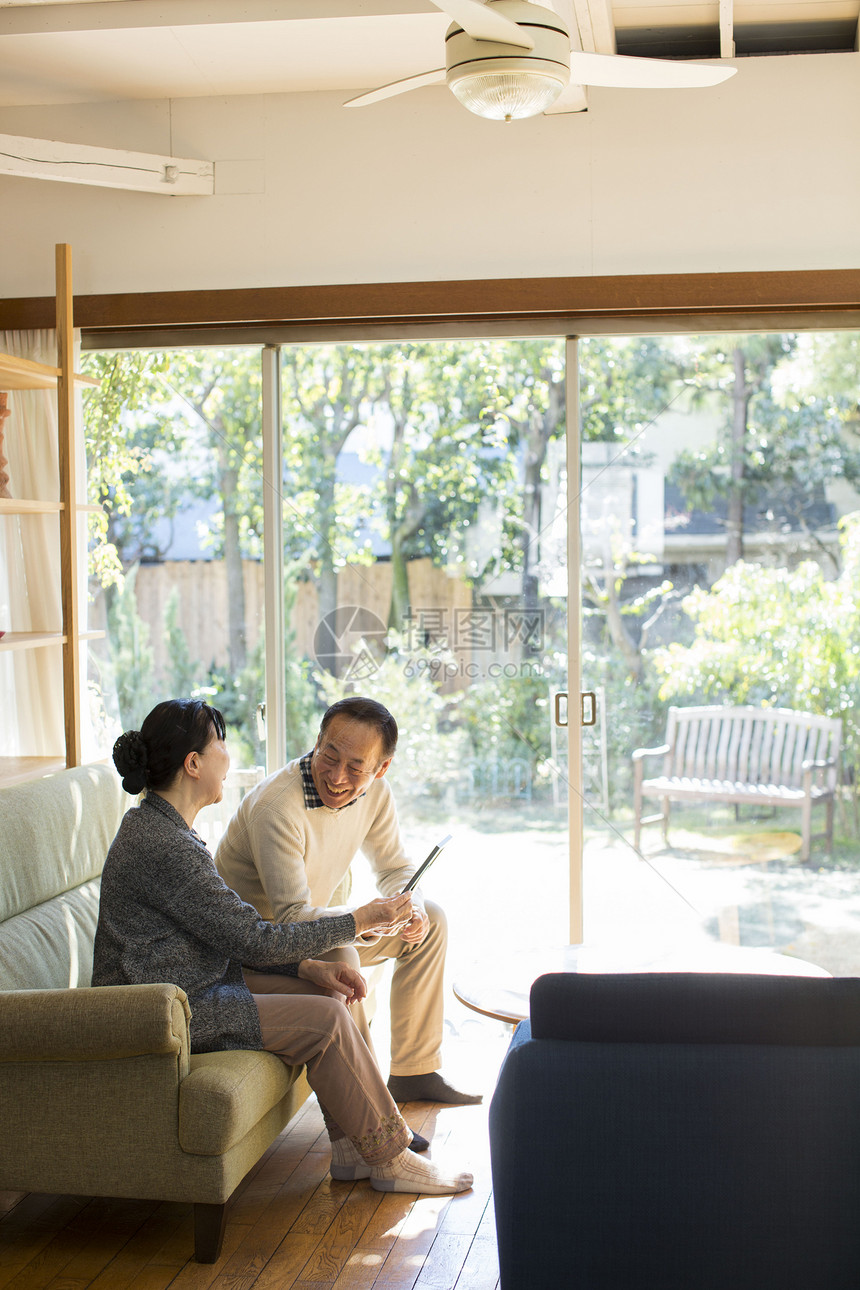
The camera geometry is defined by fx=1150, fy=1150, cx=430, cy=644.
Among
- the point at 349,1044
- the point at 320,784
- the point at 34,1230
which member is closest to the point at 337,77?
the point at 320,784

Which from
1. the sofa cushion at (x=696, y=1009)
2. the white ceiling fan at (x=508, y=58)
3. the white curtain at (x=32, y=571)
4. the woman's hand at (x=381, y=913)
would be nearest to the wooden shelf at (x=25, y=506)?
the white curtain at (x=32, y=571)

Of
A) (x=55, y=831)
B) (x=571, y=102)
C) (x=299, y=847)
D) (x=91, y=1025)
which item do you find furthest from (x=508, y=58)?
(x=55, y=831)

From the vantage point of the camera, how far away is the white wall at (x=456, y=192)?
348cm

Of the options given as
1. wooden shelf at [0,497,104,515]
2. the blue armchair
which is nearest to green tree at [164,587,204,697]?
wooden shelf at [0,497,104,515]

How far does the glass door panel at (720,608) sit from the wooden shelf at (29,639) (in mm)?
1640

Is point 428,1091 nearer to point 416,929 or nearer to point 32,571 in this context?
point 416,929

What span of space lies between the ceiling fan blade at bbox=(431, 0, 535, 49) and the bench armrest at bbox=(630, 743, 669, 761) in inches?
90.7

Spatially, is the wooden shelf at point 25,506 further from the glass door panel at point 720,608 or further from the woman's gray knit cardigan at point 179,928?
the glass door panel at point 720,608

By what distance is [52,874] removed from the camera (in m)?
2.90

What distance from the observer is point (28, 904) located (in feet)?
9.20

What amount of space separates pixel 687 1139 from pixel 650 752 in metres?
2.02

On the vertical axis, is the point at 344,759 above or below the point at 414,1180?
above

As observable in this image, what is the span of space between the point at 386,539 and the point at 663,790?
1.22m

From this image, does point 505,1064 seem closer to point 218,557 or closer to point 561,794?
point 561,794
